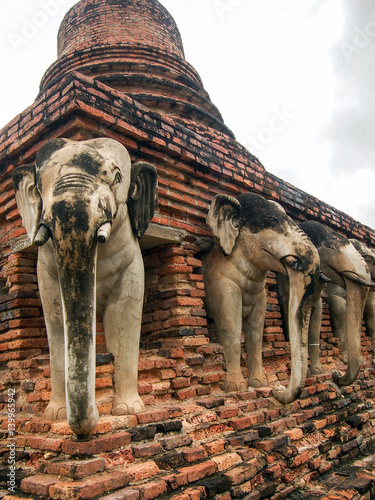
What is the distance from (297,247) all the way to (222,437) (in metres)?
1.68

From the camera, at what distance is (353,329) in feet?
14.0

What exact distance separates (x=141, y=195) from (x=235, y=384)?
1.89m

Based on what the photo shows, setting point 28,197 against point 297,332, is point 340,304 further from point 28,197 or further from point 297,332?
point 28,197

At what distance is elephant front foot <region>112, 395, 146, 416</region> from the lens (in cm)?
275

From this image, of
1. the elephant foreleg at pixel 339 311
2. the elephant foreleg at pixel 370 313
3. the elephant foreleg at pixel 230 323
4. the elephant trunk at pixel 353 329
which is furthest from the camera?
the elephant foreleg at pixel 370 313

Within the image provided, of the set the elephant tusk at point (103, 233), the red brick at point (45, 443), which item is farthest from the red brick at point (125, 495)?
the elephant tusk at point (103, 233)

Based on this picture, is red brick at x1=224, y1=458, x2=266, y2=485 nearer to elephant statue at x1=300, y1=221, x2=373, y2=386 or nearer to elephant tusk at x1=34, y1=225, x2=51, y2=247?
elephant statue at x1=300, y1=221, x2=373, y2=386

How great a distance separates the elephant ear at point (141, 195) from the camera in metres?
3.07

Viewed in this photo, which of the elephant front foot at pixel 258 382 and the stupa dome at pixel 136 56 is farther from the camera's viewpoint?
the stupa dome at pixel 136 56

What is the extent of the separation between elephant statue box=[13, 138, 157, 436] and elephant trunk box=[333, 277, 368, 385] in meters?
2.35

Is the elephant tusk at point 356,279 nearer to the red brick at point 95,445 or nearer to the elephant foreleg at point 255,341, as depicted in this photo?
the elephant foreleg at point 255,341

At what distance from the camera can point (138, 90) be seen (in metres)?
6.75

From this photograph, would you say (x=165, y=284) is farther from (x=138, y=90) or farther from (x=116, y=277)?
(x=138, y=90)

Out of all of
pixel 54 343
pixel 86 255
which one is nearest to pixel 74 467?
pixel 54 343
